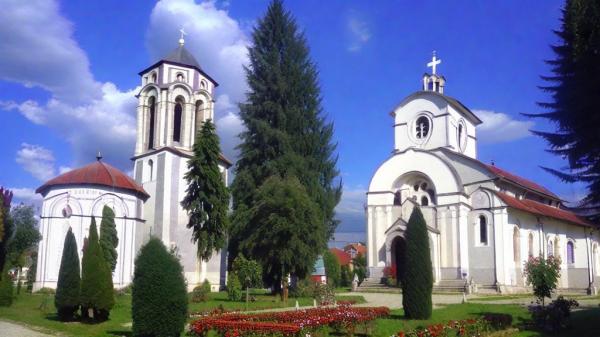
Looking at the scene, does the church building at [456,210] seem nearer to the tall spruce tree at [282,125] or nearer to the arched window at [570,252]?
the arched window at [570,252]

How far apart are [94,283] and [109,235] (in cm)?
1969

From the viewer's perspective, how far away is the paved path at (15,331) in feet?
52.6

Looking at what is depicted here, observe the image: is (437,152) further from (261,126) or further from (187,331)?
(187,331)

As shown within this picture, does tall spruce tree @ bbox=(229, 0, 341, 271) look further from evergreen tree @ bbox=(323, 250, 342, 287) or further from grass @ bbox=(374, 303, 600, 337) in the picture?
grass @ bbox=(374, 303, 600, 337)

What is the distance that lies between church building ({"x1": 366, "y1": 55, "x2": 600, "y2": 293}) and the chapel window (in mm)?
78

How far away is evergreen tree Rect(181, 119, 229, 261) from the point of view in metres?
33.2

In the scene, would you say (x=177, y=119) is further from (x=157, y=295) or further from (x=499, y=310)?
(x=157, y=295)

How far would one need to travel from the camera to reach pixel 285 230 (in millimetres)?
26719

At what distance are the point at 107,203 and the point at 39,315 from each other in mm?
17657

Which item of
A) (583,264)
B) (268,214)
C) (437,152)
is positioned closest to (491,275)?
(437,152)

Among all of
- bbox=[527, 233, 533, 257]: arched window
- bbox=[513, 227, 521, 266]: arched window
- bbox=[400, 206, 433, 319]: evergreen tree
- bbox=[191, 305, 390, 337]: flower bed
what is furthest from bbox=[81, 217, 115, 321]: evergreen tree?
bbox=[527, 233, 533, 257]: arched window

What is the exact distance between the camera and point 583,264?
47.1 meters

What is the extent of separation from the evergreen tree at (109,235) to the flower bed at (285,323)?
22.4m

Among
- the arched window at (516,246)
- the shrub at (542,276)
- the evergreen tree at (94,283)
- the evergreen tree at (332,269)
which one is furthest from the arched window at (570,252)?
the evergreen tree at (94,283)
